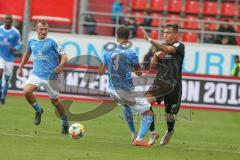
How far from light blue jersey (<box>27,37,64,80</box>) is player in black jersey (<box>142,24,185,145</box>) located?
2.14 metres

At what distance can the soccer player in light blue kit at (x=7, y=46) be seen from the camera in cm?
2341

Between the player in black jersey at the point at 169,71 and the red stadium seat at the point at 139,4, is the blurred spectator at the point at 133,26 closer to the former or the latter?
the red stadium seat at the point at 139,4

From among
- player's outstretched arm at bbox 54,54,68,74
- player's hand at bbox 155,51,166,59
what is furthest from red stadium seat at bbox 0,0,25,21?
player's hand at bbox 155,51,166,59

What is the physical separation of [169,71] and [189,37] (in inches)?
653

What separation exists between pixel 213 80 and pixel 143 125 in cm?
1158

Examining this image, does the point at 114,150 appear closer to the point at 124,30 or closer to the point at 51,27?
the point at 124,30

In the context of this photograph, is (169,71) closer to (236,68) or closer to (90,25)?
(236,68)

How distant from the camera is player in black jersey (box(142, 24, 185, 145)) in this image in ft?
48.9

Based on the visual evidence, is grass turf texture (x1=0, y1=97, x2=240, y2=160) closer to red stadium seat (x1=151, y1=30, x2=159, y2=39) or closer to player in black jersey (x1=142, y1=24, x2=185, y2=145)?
player in black jersey (x1=142, y1=24, x2=185, y2=145)

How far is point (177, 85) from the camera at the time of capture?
50.2 feet

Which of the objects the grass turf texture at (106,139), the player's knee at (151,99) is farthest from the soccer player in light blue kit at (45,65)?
the player's knee at (151,99)

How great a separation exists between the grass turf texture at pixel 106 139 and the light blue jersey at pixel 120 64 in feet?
3.68

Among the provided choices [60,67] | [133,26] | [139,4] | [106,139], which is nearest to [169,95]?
[106,139]

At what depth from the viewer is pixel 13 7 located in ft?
103
